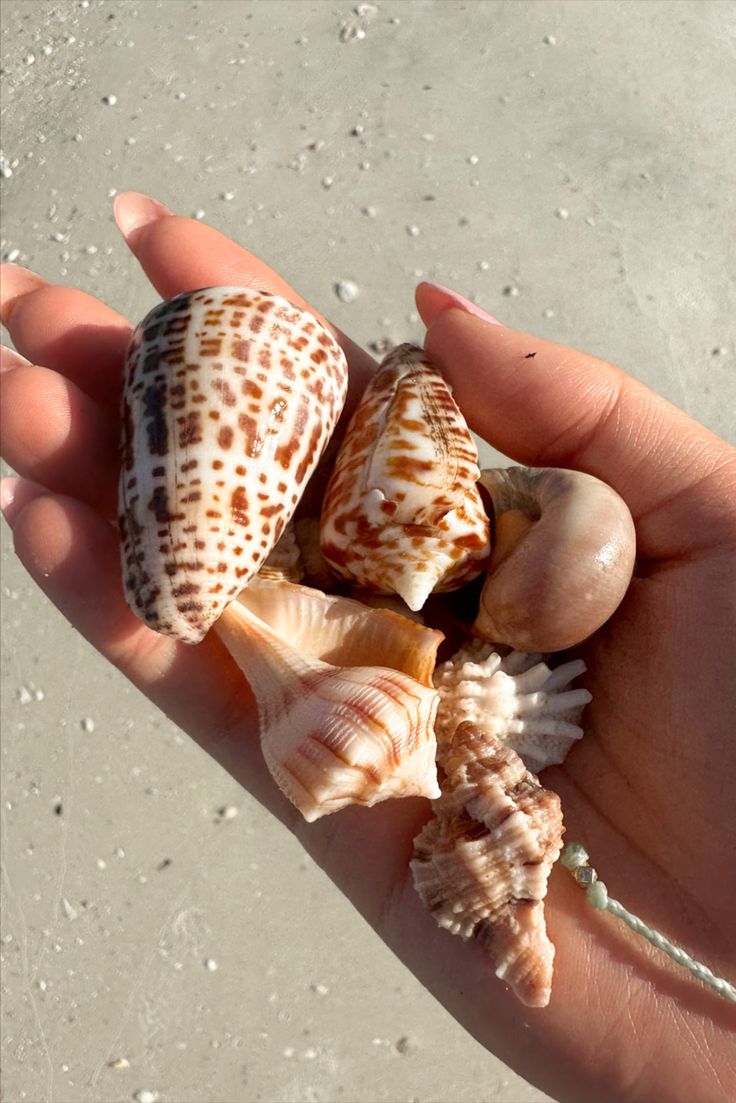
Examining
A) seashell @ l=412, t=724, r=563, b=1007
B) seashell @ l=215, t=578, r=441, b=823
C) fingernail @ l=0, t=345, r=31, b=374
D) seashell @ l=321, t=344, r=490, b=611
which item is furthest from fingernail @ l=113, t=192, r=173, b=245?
seashell @ l=412, t=724, r=563, b=1007

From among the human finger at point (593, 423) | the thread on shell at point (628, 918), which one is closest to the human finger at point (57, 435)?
the human finger at point (593, 423)

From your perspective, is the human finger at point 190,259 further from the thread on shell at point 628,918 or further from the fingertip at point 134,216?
the thread on shell at point 628,918

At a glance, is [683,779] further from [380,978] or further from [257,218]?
[257,218]

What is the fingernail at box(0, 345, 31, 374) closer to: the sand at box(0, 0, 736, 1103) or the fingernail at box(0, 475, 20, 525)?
the fingernail at box(0, 475, 20, 525)

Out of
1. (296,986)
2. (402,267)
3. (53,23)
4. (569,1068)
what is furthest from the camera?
(53,23)

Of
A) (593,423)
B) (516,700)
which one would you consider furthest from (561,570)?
(593,423)

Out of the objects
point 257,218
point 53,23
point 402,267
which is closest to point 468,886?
point 402,267

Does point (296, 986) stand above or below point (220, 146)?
below
